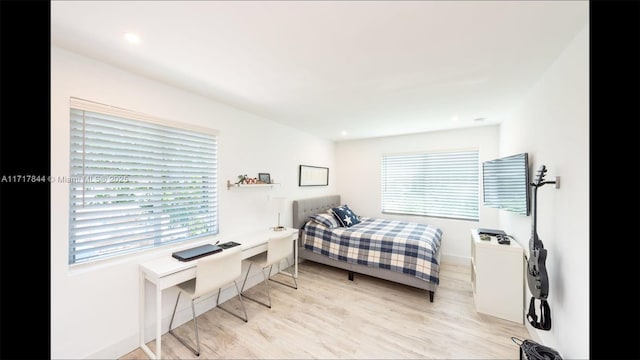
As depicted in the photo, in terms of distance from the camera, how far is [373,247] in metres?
3.25

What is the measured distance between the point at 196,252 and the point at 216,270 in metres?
0.31

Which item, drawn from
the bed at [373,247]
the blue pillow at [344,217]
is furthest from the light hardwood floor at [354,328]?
the blue pillow at [344,217]

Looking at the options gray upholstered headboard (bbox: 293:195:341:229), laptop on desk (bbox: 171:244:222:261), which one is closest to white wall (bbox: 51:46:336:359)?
laptop on desk (bbox: 171:244:222:261)

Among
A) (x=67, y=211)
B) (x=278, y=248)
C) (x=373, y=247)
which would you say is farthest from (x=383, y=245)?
(x=67, y=211)

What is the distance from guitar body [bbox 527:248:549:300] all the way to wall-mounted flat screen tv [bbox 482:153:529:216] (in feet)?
2.02

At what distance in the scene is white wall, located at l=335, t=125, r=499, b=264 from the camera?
3945 mm

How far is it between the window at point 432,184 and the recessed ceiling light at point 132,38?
13.4 feet

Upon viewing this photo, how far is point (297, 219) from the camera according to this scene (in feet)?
13.0

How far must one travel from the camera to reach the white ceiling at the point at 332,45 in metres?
1.37

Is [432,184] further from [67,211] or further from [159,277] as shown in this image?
[67,211]

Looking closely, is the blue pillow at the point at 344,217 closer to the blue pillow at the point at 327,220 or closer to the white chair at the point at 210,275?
the blue pillow at the point at 327,220

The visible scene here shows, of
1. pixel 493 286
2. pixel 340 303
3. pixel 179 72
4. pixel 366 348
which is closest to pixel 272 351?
pixel 366 348
